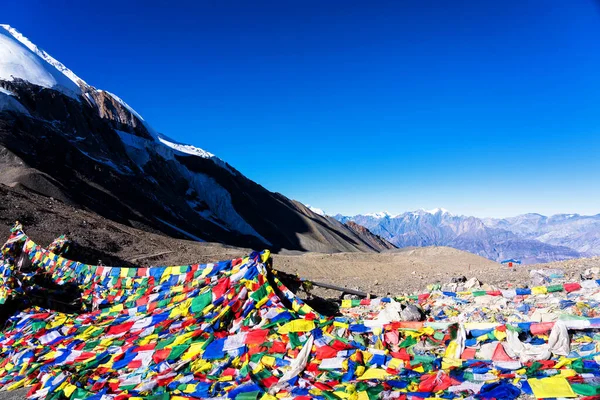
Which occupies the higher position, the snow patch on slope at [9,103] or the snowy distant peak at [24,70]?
the snowy distant peak at [24,70]

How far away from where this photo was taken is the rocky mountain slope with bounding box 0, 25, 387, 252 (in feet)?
120

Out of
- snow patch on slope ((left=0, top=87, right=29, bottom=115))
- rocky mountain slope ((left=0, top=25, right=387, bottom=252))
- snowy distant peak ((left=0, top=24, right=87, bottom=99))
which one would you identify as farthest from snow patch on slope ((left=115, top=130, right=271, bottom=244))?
snow patch on slope ((left=0, top=87, right=29, bottom=115))

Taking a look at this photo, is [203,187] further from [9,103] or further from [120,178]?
[9,103]

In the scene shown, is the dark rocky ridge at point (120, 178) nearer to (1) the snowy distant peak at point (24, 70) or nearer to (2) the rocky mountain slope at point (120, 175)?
(2) the rocky mountain slope at point (120, 175)

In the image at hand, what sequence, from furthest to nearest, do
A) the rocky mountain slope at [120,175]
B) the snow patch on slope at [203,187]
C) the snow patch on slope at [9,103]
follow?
1. the snow patch on slope at [203,187]
2. the snow patch on slope at [9,103]
3. the rocky mountain slope at [120,175]

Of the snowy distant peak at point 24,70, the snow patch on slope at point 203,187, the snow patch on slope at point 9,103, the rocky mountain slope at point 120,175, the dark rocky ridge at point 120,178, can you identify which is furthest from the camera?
the snow patch on slope at point 203,187

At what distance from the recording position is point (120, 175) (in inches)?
1913

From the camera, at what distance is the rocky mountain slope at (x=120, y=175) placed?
3666 cm

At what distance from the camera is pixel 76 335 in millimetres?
6605

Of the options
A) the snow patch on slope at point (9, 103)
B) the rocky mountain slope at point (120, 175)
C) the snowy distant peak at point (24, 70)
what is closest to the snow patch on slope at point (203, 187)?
the rocky mountain slope at point (120, 175)

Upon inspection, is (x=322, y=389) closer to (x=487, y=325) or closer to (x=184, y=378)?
(x=184, y=378)

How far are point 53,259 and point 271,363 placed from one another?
913 centimetres

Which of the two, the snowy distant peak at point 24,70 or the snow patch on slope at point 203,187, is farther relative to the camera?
the snow patch on slope at point 203,187

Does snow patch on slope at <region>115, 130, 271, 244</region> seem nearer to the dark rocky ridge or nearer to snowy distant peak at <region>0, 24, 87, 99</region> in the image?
the dark rocky ridge
